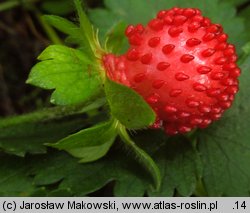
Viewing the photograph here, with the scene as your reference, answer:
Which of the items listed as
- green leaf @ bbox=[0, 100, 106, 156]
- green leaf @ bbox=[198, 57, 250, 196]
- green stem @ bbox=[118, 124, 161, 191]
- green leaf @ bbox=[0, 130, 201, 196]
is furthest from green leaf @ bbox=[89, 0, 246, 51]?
green stem @ bbox=[118, 124, 161, 191]

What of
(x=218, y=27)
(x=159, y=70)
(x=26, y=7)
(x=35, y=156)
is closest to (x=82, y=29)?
(x=159, y=70)

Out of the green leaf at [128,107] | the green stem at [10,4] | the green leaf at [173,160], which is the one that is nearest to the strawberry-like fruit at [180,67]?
the green leaf at [128,107]

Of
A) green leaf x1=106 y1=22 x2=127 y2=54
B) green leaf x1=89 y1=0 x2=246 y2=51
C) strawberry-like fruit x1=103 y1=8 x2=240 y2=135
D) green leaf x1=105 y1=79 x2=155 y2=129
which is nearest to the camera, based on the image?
green leaf x1=105 y1=79 x2=155 y2=129

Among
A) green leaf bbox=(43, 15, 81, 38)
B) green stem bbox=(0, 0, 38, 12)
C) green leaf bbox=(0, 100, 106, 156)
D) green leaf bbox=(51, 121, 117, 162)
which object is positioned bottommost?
green leaf bbox=(0, 100, 106, 156)

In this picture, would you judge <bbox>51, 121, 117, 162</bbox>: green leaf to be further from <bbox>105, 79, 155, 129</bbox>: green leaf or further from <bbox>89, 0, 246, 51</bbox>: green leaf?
<bbox>89, 0, 246, 51</bbox>: green leaf

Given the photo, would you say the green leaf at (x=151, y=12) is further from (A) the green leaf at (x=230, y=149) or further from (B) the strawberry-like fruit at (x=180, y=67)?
(B) the strawberry-like fruit at (x=180, y=67)

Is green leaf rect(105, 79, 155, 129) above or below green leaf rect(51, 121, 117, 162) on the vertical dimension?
above
